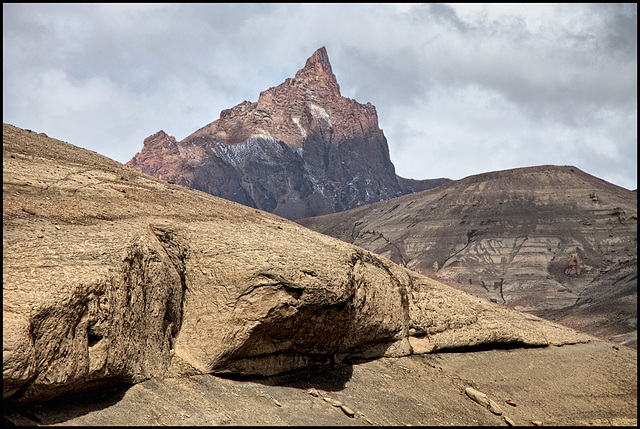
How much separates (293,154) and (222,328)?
147733 millimetres

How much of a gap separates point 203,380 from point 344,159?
6238 inches

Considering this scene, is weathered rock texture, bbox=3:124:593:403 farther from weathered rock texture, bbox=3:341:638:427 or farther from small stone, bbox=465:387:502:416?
small stone, bbox=465:387:502:416

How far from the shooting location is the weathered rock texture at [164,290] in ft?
23.4

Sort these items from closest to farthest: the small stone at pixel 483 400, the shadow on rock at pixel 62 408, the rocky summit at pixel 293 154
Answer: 1. the shadow on rock at pixel 62 408
2. the small stone at pixel 483 400
3. the rocky summit at pixel 293 154

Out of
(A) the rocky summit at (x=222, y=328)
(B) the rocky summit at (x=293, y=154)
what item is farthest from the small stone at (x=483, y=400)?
(B) the rocky summit at (x=293, y=154)

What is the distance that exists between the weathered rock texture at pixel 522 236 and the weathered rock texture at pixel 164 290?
36.8m

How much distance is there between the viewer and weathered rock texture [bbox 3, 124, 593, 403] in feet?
23.4

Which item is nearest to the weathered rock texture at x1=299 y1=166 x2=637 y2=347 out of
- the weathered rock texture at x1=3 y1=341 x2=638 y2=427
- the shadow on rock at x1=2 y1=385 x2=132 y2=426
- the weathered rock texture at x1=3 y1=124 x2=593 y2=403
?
the weathered rock texture at x1=3 y1=341 x2=638 y2=427

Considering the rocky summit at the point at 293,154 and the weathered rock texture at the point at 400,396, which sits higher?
the rocky summit at the point at 293,154

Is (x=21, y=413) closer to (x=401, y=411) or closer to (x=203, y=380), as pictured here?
(x=203, y=380)

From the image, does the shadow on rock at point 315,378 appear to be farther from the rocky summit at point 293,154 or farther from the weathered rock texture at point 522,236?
the rocky summit at point 293,154

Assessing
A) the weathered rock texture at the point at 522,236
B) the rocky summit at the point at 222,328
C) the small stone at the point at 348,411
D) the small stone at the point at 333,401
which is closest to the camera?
the rocky summit at the point at 222,328

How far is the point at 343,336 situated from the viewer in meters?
11.5

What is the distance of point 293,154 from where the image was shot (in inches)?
6142
